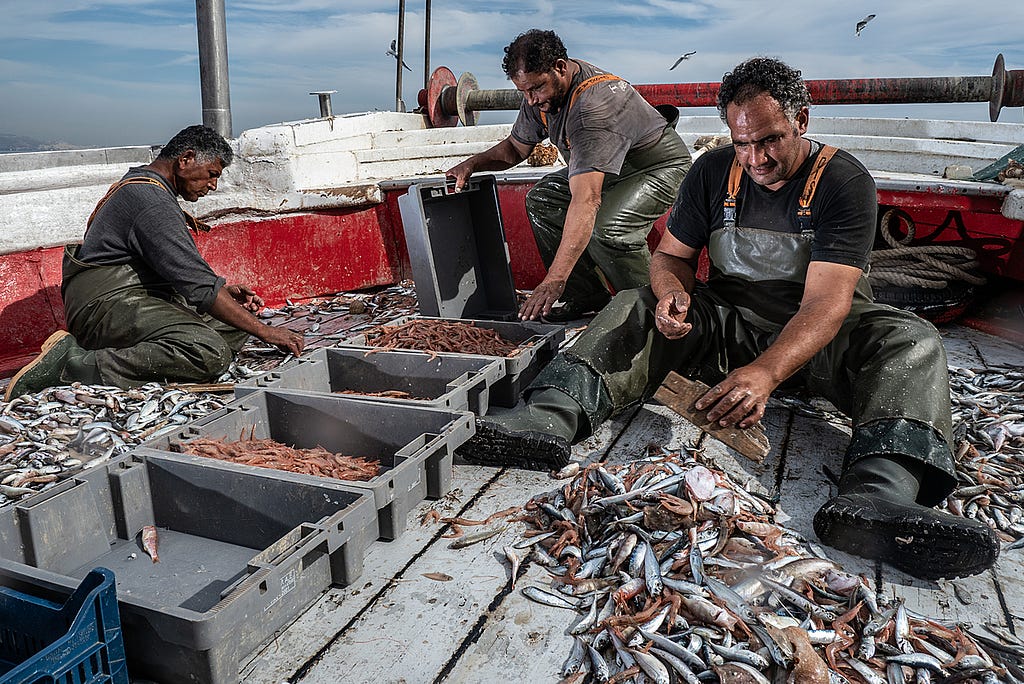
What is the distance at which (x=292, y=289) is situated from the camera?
7668mm

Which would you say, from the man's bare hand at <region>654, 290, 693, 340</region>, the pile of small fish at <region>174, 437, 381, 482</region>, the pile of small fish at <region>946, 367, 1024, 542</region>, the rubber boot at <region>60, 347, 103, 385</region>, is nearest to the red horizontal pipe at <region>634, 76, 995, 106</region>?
the pile of small fish at <region>946, 367, 1024, 542</region>

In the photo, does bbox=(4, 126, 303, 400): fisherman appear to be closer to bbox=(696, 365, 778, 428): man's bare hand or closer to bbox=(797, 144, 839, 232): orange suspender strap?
bbox=(696, 365, 778, 428): man's bare hand

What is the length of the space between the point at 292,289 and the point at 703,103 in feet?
16.2

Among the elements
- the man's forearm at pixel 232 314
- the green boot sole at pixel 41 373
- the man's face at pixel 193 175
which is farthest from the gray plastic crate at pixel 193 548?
the man's face at pixel 193 175

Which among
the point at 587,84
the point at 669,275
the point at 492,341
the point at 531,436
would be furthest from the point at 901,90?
the point at 531,436

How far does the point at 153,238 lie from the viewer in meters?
5.14

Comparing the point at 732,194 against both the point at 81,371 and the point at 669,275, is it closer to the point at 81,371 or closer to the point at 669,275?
the point at 669,275

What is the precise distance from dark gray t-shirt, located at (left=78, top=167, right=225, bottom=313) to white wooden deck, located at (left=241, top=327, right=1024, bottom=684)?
8.46 feet

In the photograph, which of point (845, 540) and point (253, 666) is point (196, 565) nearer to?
point (253, 666)

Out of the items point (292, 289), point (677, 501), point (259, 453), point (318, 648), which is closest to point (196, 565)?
point (259, 453)

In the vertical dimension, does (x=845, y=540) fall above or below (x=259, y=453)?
below

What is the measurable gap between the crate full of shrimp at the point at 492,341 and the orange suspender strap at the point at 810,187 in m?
1.74

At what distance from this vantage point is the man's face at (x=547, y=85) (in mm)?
5438

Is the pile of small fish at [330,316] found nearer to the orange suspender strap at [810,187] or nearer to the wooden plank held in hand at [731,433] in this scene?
the wooden plank held in hand at [731,433]
